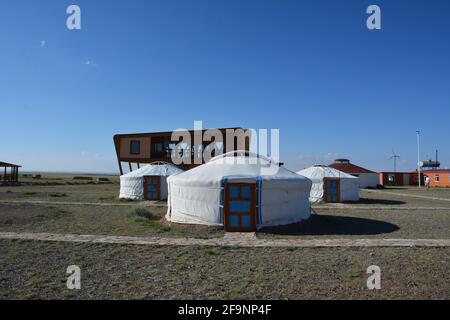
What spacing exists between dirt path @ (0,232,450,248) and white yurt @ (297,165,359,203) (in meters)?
10.3

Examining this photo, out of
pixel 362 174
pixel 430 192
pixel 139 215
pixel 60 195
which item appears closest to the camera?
pixel 139 215

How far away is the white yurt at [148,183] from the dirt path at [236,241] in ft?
33.3

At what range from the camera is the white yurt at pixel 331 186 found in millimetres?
18422

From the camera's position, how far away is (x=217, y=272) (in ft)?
18.3

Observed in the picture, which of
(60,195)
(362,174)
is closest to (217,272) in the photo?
(60,195)

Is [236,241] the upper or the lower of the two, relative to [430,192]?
upper

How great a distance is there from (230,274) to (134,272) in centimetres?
157

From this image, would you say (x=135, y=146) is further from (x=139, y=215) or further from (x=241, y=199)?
(x=241, y=199)

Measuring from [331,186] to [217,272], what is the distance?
1421 cm

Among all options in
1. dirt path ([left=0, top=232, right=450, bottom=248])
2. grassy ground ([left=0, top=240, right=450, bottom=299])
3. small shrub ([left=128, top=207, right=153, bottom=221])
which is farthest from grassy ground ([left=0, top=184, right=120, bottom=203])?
grassy ground ([left=0, top=240, right=450, bottom=299])

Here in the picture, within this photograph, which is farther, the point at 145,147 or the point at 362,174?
the point at 362,174

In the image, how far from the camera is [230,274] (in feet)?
17.9
